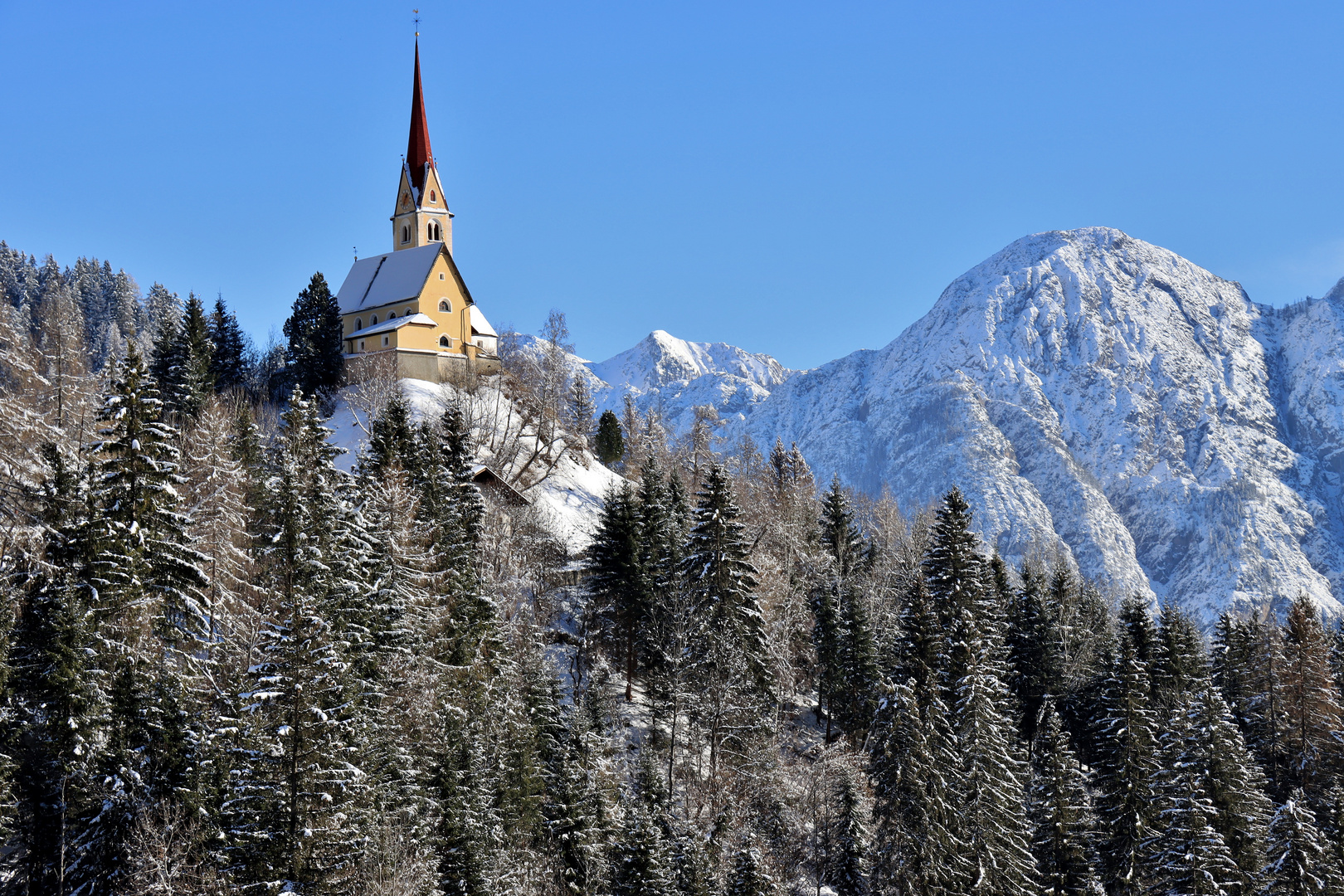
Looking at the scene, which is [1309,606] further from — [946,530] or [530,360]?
[530,360]

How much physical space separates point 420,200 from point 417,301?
1173cm

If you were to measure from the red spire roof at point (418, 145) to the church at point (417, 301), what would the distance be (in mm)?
68

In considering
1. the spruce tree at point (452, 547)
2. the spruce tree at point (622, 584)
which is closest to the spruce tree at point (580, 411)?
the spruce tree at point (622, 584)

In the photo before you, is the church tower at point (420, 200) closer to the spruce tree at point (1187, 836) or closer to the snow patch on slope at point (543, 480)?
the snow patch on slope at point (543, 480)

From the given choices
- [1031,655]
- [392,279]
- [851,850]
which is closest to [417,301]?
[392,279]

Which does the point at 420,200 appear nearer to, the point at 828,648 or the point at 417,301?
the point at 417,301

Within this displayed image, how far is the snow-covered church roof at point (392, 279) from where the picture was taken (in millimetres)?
84000

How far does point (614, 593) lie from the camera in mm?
52719

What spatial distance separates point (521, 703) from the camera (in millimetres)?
40031

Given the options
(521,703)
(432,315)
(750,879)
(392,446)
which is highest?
(432,315)

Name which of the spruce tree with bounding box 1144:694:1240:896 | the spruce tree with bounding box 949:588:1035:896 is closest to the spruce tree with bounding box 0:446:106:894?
the spruce tree with bounding box 949:588:1035:896

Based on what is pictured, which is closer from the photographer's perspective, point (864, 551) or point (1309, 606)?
point (1309, 606)

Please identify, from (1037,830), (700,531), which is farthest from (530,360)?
(1037,830)

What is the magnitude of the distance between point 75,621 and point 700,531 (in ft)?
84.8
